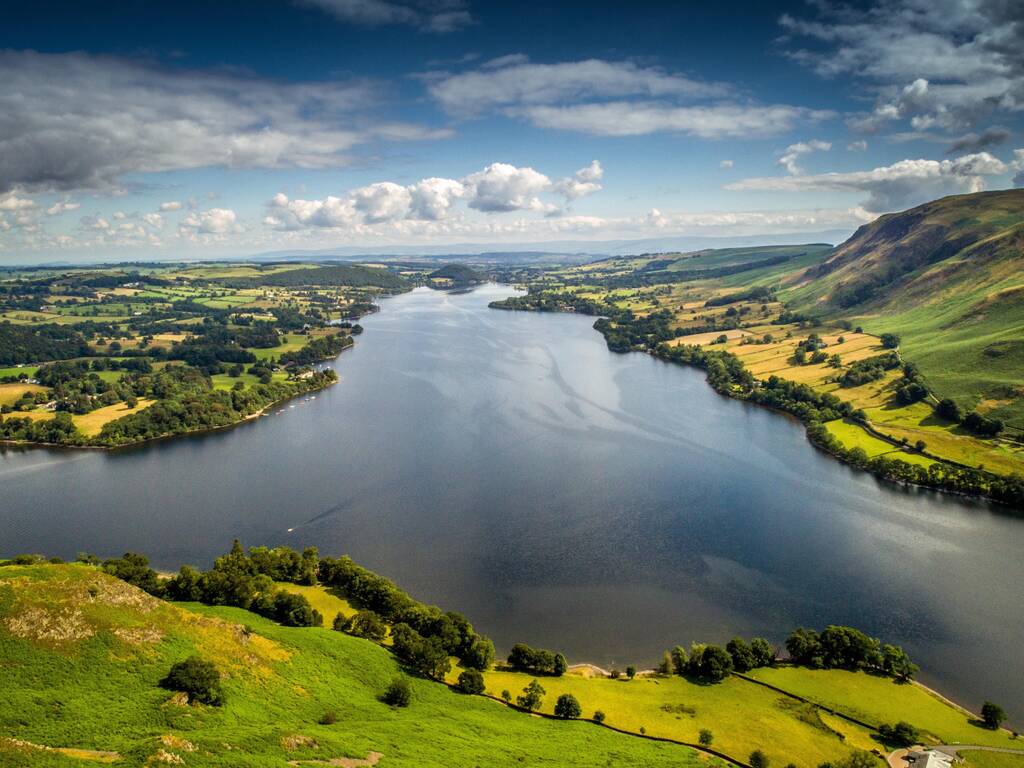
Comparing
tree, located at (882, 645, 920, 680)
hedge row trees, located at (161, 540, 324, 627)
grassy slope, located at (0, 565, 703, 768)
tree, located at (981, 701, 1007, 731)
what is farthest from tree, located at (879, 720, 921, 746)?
hedge row trees, located at (161, 540, 324, 627)

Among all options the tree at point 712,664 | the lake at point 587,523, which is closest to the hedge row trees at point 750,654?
the tree at point 712,664

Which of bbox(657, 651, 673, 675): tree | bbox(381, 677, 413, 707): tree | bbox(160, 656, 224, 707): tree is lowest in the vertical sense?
bbox(657, 651, 673, 675): tree

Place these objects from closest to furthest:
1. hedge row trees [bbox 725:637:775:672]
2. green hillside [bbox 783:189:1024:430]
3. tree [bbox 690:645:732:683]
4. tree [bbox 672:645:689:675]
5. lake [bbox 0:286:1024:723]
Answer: tree [bbox 690:645:732:683]
hedge row trees [bbox 725:637:775:672]
tree [bbox 672:645:689:675]
lake [bbox 0:286:1024:723]
green hillside [bbox 783:189:1024:430]

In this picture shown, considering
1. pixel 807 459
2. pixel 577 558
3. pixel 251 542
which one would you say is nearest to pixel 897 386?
pixel 807 459

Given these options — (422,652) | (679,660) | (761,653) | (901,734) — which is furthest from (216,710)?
(901,734)

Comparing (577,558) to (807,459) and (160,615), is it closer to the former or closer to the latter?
(160,615)

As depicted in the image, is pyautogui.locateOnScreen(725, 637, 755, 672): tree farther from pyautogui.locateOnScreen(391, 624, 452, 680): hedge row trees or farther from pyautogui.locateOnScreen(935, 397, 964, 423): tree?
pyautogui.locateOnScreen(935, 397, 964, 423): tree

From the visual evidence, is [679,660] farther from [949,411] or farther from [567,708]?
[949,411]
